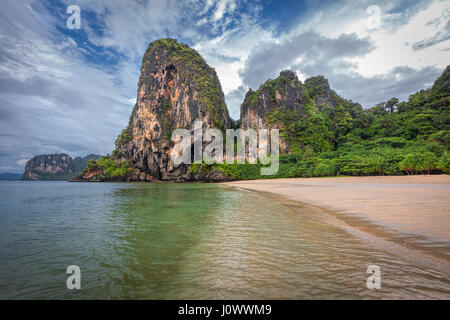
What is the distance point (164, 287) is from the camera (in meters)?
2.75

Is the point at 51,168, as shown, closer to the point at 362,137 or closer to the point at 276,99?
the point at 276,99

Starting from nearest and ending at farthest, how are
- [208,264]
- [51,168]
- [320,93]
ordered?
[208,264]
[320,93]
[51,168]

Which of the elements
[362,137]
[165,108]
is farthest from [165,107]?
[362,137]

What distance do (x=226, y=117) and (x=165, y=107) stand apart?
25.0 metres

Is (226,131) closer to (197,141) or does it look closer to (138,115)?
(197,141)

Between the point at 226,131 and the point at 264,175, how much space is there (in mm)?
30135

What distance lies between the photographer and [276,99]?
6994 cm

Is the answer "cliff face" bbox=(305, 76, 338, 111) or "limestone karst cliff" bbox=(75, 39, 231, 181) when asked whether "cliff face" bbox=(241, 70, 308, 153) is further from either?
"limestone karst cliff" bbox=(75, 39, 231, 181)

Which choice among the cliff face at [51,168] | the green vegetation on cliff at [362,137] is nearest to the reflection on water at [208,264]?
the green vegetation on cliff at [362,137]

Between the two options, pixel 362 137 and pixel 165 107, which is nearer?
pixel 362 137

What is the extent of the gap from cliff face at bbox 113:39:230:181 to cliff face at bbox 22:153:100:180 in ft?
297

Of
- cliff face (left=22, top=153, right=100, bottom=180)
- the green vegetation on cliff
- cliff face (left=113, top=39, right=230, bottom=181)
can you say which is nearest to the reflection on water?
the green vegetation on cliff

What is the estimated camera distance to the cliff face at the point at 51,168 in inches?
5220
